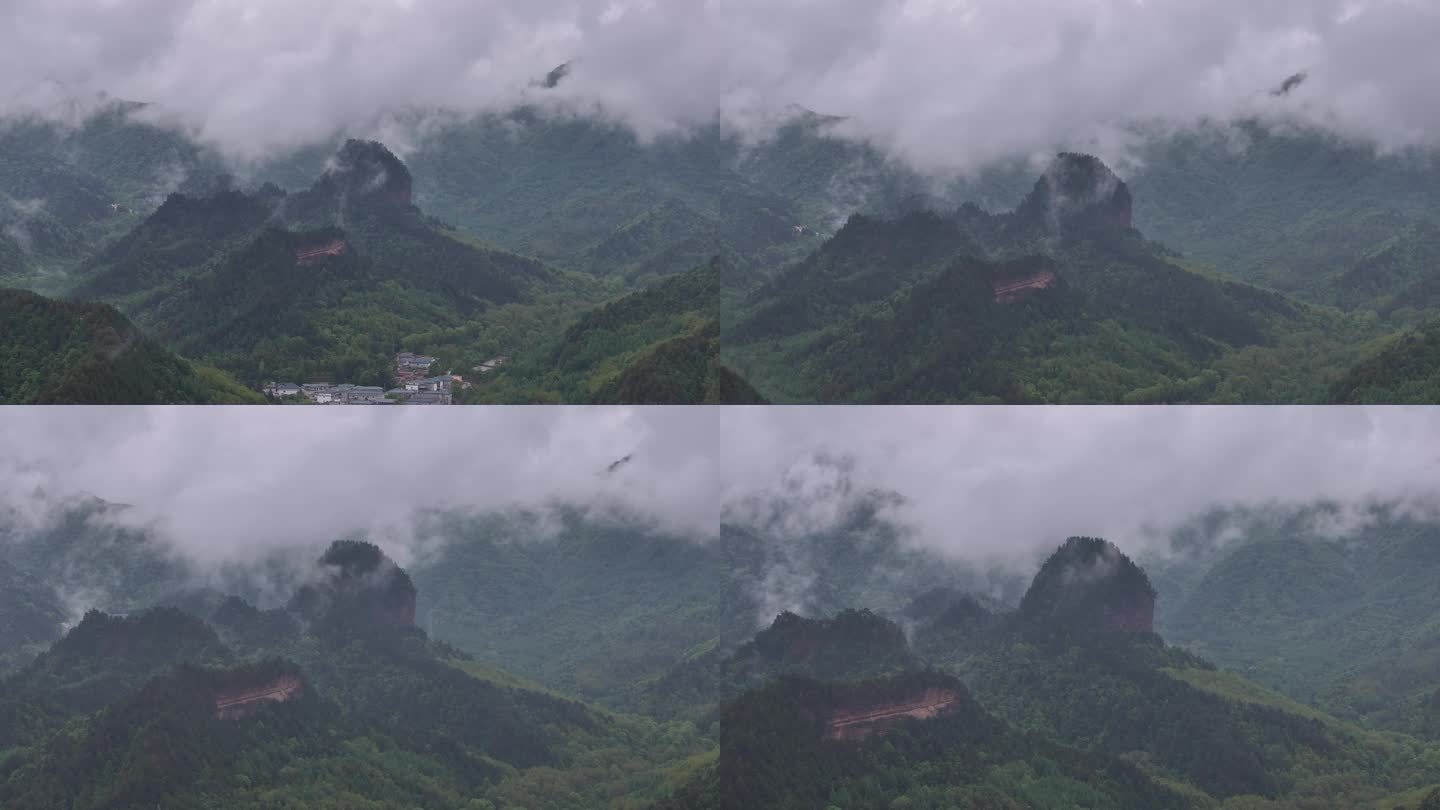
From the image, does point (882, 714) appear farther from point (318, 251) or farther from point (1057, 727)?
point (318, 251)

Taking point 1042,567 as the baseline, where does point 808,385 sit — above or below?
above

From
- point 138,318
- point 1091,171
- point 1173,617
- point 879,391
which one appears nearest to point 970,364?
point 879,391

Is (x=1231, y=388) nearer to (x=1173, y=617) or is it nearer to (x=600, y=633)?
(x=1173, y=617)

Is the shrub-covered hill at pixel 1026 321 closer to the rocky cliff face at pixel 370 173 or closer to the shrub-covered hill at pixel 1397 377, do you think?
the shrub-covered hill at pixel 1397 377

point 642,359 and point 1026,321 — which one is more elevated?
point 642,359

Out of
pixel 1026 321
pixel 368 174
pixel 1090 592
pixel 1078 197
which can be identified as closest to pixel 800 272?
pixel 1026 321

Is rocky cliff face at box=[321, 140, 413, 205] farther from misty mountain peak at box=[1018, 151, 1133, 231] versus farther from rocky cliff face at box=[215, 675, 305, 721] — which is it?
rocky cliff face at box=[215, 675, 305, 721]
